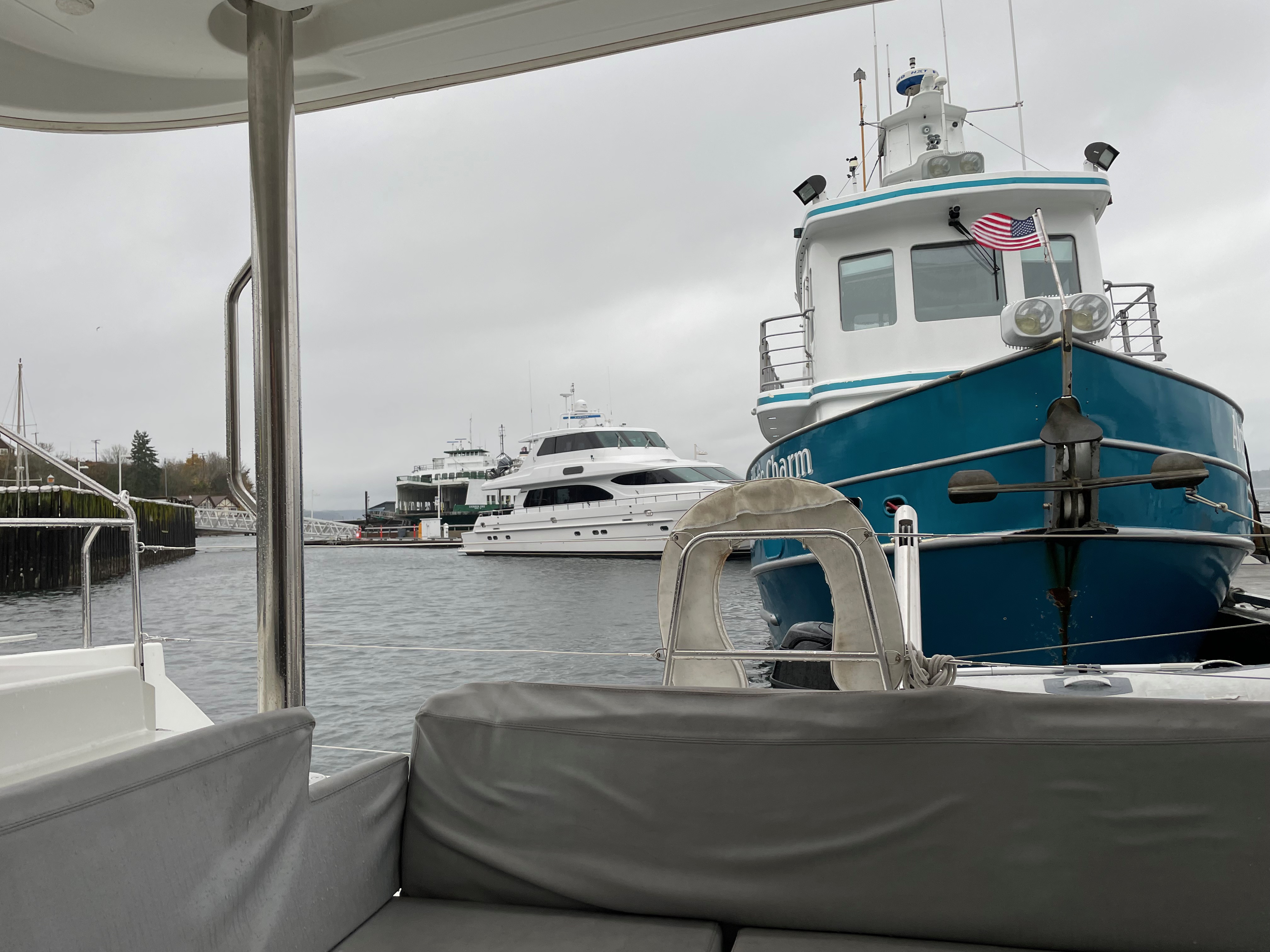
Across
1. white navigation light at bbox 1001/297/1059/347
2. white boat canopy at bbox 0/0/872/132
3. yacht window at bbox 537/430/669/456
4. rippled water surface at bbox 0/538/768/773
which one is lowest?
rippled water surface at bbox 0/538/768/773

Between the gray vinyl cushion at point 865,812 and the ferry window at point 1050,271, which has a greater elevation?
the ferry window at point 1050,271

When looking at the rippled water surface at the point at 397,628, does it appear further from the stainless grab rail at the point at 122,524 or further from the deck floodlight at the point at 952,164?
the deck floodlight at the point at 952,164

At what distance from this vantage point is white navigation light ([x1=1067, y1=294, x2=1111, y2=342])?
11.8 feet

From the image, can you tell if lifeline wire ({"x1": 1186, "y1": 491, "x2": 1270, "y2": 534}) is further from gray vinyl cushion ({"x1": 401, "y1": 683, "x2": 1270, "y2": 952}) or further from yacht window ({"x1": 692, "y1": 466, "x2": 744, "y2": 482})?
yacht window ({"x1": 692, "y1": 466, "x2": 744, "y2": 482})

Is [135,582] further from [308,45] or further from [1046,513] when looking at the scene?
[1046,513]

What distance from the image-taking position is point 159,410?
3.41 metres

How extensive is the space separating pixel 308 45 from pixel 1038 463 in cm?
322

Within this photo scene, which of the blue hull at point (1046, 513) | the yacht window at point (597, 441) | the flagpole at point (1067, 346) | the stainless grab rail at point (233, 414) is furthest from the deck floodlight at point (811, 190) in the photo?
the yacht window at point (597, 441)

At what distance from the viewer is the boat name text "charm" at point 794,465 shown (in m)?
4.57

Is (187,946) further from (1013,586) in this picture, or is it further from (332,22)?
(1013,586)

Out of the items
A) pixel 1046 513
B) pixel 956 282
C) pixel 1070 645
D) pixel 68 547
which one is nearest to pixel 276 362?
pixel 1046 513

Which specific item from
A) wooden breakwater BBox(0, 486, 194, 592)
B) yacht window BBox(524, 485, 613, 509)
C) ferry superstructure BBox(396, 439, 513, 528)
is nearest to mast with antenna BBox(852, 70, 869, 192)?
wooden breakwater BBox(0, 486, 194, 592)

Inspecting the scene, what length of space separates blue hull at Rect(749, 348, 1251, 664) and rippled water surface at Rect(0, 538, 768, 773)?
1767 mm

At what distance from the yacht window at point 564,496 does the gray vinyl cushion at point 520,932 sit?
19.6 metres
